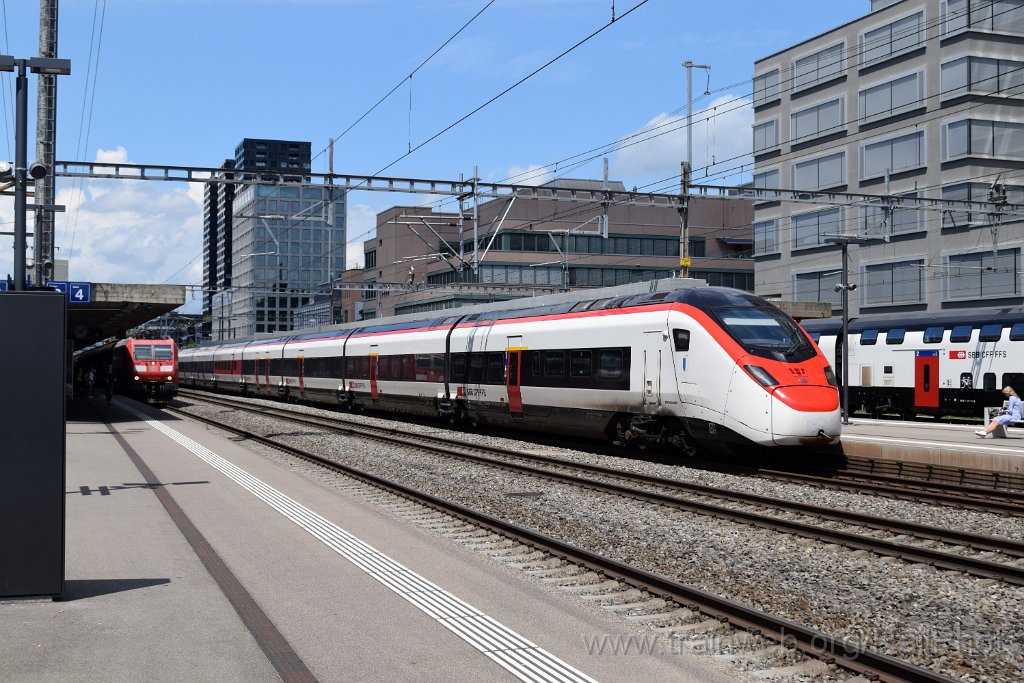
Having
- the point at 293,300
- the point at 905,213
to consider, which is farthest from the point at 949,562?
the point at 293,300

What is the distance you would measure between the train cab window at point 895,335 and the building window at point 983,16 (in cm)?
2282

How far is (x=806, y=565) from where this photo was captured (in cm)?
983

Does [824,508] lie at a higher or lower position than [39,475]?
lower

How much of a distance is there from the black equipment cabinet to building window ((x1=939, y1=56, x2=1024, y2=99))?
49019 mm

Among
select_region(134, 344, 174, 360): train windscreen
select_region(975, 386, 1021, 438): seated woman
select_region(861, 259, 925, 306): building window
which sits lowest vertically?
select_region(975, 386, 1021, 438): seated woman

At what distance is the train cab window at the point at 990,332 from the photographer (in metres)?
28.5

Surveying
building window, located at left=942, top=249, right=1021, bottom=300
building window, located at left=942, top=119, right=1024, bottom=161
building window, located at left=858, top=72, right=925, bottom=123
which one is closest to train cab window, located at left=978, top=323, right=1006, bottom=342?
building window, located at left=942, top=249, right=1021, bottom=300

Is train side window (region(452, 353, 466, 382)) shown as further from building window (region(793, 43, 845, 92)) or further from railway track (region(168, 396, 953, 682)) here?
building window (region(793, 43, 845, 92))

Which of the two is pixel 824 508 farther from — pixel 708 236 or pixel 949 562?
pixel 708 236

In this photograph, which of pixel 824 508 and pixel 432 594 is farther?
pixel 824 508

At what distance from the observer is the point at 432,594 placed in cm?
830

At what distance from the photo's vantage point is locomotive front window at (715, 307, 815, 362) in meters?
16.5

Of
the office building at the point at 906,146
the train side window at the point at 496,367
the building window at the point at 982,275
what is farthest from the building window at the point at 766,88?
the train side window at the point at 496,367

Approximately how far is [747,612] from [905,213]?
159 feet
